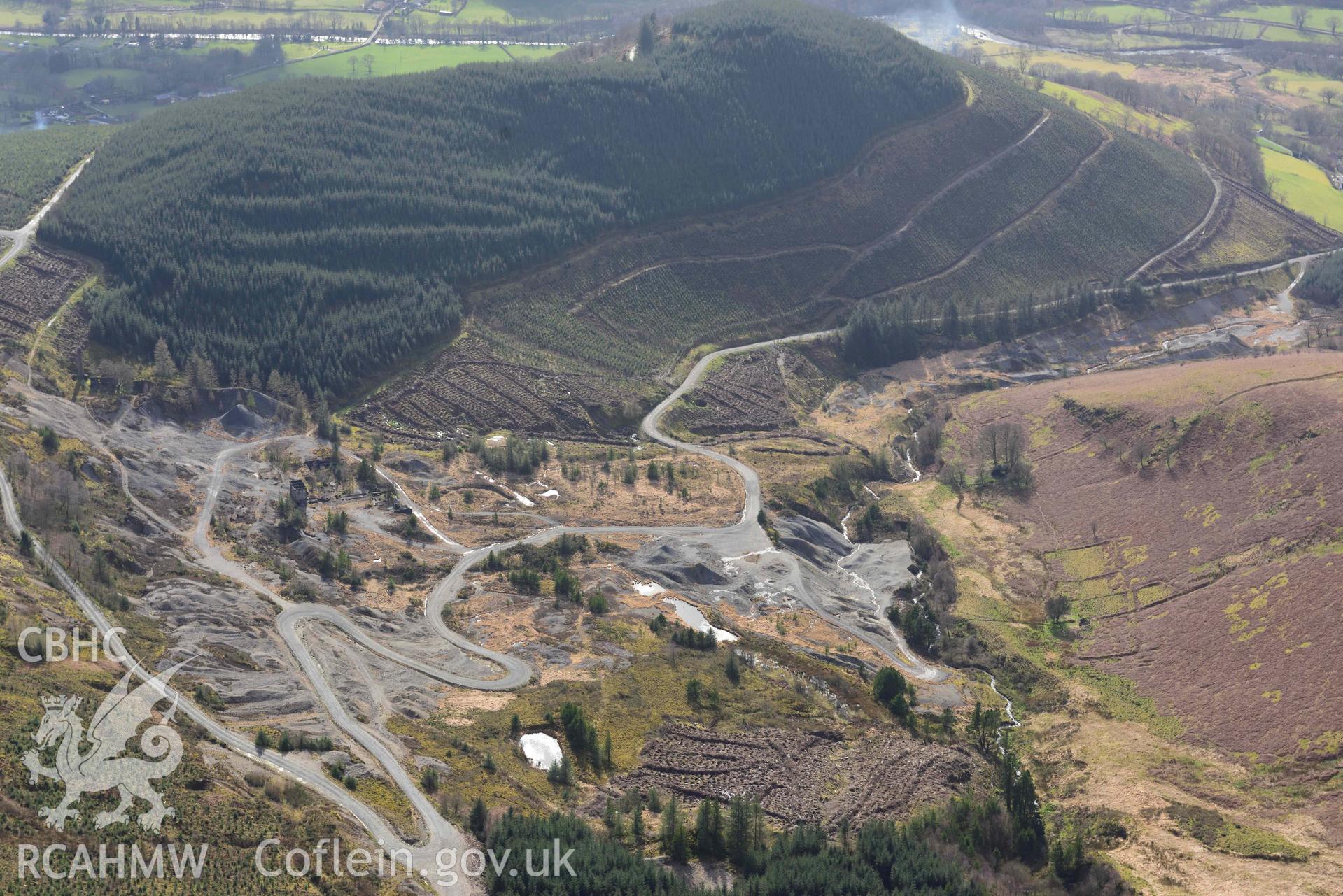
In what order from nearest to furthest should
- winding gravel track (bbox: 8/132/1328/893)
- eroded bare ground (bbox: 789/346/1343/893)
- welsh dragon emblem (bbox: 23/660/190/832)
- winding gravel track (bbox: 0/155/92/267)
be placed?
1. welsh dragon emblem (bbox: 23/660/190/832)
2. winding gravel track (bbox: 8/132/1328/893)
3. eroded bare ground (bbox: 789/346/1343/893)
4. winding gravel track (bbox: 0/155/92/267)

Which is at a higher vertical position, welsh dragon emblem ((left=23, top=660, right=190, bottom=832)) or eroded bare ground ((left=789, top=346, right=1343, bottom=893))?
welsh dragon emblem ((left=23, top=660, right=190, bottom=832))

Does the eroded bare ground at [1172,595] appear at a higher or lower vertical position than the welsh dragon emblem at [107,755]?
lower

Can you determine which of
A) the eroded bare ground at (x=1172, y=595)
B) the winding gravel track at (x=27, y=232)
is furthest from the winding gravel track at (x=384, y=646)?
the eroded bare ground at (x=1172, y=595)

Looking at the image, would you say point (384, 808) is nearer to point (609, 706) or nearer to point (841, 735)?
point (609, 706)

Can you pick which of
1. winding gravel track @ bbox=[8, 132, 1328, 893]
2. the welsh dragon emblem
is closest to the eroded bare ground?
winding gravel track @ bbox=[8, 132, 1328, 893]

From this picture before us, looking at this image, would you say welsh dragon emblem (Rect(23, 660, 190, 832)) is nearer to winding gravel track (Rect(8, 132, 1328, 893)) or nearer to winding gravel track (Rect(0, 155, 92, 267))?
winding gravel track (Rect(8, 132, 1328, 893))

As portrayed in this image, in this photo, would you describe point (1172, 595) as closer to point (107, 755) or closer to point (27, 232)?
point (107, 755)

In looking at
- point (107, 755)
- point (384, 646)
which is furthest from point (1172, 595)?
point (107, 755)

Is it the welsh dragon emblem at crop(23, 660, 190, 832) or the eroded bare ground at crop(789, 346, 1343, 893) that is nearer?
the welsh dragon emblem at crop(23, 660, 190, 832)

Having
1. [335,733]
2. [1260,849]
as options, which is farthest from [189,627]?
[1260,849]

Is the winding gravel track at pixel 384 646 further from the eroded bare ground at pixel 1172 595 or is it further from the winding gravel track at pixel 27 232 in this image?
the eroded bare ground at pixel 1172 595
